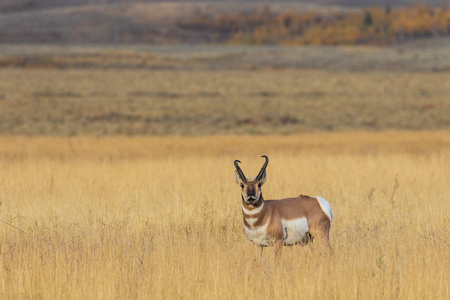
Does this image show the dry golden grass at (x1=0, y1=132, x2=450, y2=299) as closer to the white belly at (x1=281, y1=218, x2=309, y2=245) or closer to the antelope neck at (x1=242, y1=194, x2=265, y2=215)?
the white belly at (x1=281, y1=218, x2=309, y2=245)

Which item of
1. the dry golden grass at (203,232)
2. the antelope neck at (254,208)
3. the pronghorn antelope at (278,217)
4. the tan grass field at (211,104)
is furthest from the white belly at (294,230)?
the tan grass field at (211,104)

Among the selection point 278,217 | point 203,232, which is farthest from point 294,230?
point 203,232

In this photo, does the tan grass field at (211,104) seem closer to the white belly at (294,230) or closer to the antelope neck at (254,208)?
the white belly at (294,230)

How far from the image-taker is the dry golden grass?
7.73 metres

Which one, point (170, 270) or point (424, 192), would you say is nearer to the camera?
point (170, 270)

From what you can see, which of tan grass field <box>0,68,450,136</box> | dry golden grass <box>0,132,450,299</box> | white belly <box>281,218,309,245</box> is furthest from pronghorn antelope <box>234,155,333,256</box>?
tan grass field <box>0,68,450,136</box>

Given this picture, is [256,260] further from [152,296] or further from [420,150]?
[420,150]

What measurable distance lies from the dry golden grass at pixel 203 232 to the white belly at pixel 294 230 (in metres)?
0.29

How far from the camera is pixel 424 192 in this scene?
14484mm

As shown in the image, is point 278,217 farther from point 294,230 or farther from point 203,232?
point 203,232

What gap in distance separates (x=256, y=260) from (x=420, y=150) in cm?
1887

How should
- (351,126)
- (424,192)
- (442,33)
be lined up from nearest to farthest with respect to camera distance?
(424,192)
(351,126)
(442,33)

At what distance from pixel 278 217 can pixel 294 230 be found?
0.31 m

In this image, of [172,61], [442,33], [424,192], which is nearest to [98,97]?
[424,192]
